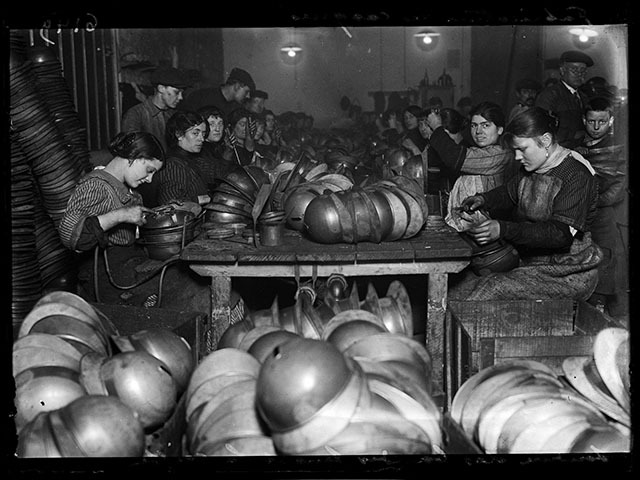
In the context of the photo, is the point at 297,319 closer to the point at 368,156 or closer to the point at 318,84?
the point at 318,84

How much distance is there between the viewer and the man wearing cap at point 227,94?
6625 mm

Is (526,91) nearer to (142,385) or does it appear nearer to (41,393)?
(142,385)

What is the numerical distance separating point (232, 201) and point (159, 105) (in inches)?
52.9

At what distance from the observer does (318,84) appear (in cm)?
710

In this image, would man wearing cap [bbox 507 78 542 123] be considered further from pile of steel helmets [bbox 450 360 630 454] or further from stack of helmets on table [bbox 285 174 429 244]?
pile of steel helmets [bbox 450 360 630 454]

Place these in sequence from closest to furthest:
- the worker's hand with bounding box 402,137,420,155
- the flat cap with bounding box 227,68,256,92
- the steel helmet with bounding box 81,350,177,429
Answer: the steel helmet with bounding box 81,350,177,429 < the flat cap with bounding box 227,68,256,92 < the worker's hand with bounding box 402,137,420,155

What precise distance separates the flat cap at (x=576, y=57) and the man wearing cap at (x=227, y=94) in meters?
3.06

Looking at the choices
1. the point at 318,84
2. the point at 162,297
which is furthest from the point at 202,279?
the point at 318,84

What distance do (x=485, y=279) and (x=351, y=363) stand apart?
7.90 ft

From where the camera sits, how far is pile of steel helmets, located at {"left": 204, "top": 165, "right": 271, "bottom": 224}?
4441mm

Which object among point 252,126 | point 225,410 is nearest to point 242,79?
point 252,126

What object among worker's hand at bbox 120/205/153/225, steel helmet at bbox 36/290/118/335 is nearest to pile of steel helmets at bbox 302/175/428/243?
worker's hand at bbox 120/205/153/225

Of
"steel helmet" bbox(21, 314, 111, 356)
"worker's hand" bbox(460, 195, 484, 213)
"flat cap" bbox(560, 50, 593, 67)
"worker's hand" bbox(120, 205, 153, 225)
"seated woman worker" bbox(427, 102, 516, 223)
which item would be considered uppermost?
"flat cap" bbox(560, 50, 593, 67)

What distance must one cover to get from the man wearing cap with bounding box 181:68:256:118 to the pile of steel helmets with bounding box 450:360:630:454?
4.62m
